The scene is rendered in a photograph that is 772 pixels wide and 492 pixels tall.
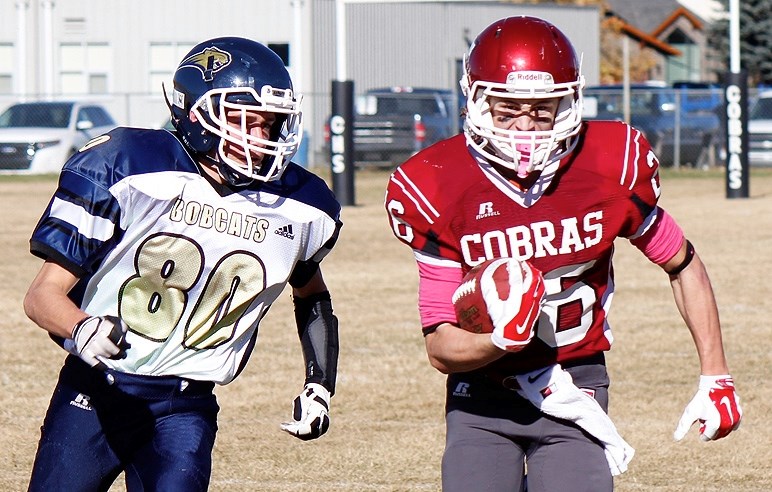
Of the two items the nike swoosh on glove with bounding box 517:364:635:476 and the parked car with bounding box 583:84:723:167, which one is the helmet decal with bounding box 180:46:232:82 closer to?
the nike swoosh on glove with bounding box 517:364:635:476

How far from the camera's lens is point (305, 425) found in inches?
152

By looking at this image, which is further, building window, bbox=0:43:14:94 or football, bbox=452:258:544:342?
building window, bbox=0:43:14:94

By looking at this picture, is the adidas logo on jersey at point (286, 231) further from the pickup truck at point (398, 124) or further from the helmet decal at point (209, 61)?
the pickup truck at point (398, 124)

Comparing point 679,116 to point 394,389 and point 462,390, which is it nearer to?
point 394,389

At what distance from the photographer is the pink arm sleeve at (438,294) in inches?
146

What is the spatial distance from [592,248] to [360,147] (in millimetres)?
21364

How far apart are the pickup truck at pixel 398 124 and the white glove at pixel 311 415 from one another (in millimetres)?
20471

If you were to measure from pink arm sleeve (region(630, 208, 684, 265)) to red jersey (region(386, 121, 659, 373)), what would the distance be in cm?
6

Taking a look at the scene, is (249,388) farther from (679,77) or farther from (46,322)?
(679,77)

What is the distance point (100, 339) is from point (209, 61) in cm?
101

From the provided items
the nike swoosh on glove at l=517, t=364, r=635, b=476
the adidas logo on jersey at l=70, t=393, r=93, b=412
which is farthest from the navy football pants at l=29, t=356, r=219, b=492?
the nike swoosh on glove at l=517, t=364, r=635, b=476

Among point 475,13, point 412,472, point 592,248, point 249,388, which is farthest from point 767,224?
point 475,13

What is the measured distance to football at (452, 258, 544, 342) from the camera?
3318 millimetres

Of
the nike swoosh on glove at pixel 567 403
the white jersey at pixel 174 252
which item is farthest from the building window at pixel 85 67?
the nike swoosh on glove at pixel 567 403
